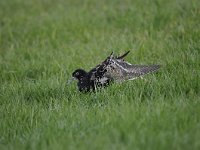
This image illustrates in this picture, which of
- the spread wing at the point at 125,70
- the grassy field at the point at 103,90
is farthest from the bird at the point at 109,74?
the grassy field at the point at 103,90

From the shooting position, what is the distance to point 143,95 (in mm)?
6066

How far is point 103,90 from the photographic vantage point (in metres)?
6.31

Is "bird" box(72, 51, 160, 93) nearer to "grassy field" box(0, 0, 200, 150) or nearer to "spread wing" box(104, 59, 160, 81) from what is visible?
"spread wing" box(104, 59, 160, 81)

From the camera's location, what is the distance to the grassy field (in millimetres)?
4949

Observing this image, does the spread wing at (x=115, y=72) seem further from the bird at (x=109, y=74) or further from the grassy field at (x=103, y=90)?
the grassy field at (x=103, y=90)

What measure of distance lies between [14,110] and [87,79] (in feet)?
3.37

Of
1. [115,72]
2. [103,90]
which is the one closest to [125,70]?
[115,72]

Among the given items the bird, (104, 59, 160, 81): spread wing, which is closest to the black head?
the bird

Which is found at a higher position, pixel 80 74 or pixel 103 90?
pixel 80 74

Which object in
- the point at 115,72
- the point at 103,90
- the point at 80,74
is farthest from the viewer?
the point at 80,74

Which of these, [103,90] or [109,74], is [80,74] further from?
[103,90]

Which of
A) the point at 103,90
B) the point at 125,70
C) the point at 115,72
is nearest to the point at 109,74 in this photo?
the point at 115,72

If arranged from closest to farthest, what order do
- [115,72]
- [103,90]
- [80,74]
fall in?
1. [103,90]
2. [115,72]
3. [80,74]

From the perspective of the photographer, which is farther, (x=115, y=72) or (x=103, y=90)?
(x=115, y=72)
